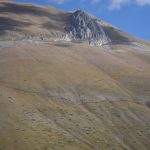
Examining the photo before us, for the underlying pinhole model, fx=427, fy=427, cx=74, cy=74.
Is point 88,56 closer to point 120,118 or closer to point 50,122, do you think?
point 120,118

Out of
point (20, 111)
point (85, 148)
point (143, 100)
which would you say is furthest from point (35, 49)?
point (85, 148)

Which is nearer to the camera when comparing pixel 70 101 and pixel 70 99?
pixel 70 101

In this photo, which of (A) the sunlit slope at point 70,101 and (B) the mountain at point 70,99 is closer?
(A) the sunlit slope at point 70,101

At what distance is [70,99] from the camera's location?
341 feet

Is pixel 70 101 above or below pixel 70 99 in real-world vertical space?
below

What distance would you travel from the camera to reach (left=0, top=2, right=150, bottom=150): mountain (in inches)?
3174

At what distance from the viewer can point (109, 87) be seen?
384ft

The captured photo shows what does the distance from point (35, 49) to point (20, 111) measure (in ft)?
211

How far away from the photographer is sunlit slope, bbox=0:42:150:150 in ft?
264

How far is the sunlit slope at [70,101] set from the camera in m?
80.4

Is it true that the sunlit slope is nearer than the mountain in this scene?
Yes

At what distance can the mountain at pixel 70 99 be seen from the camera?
80625 millimetres

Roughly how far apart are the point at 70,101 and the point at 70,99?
3.75 ft

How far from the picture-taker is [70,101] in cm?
10288
